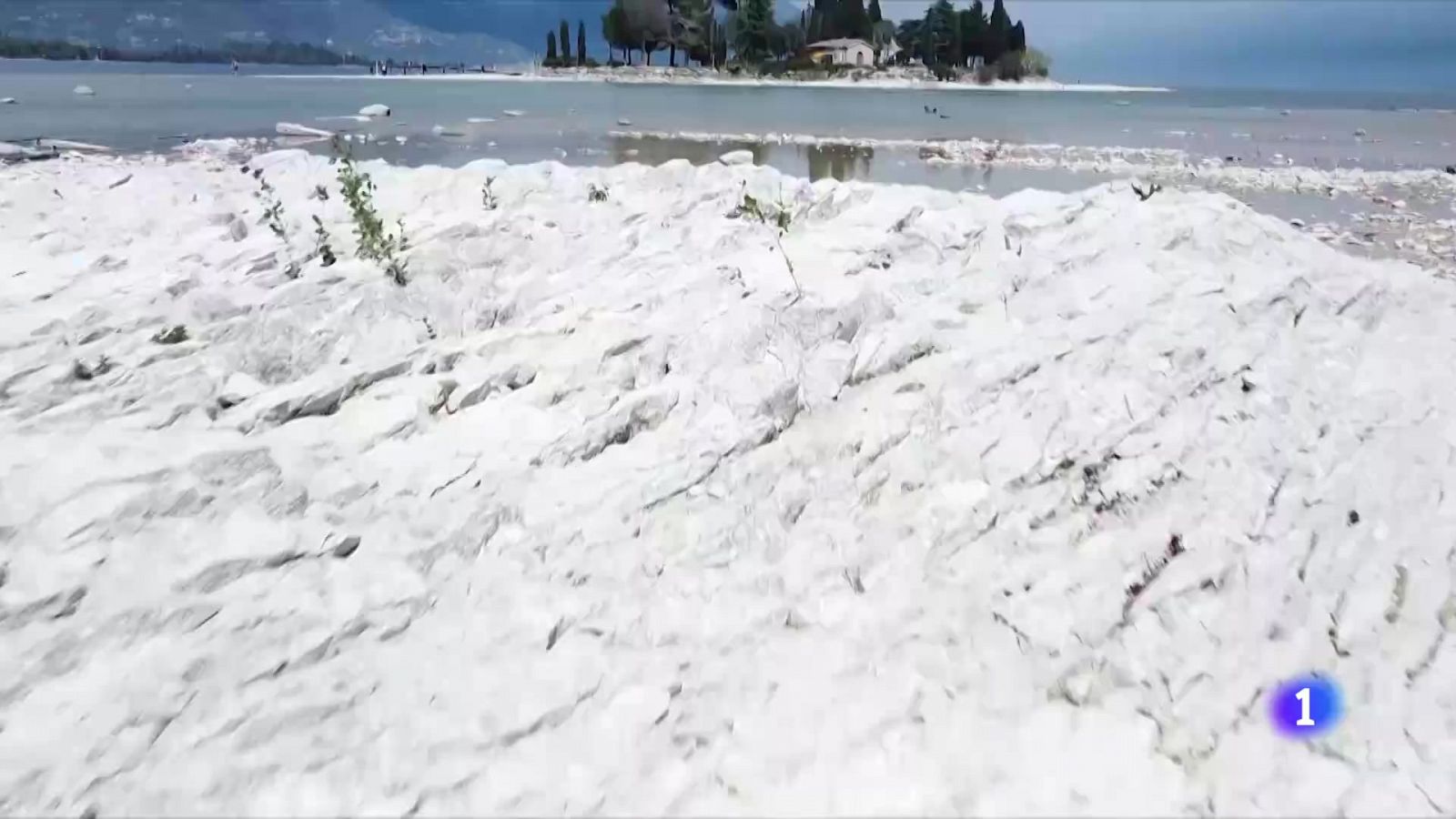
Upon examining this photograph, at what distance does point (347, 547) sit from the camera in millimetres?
2975

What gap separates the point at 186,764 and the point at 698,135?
20893 millimetres

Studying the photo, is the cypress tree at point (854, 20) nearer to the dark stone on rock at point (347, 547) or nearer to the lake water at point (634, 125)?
the lake water at point (634, 125)

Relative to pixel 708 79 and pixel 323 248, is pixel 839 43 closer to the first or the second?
pixel 708 79

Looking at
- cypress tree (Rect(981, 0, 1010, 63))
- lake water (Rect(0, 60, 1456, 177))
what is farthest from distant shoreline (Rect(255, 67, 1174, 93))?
lake water (Rect(0, 60, 1456, 177))

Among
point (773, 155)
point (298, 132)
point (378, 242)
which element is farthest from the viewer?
point (773, 155)

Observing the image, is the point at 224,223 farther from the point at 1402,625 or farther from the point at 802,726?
the point at 1402,625

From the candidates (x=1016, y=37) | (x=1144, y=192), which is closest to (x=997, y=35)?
(x=1016, y=37)

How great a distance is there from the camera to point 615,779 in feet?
7.41

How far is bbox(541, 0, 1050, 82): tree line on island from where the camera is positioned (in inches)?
3356

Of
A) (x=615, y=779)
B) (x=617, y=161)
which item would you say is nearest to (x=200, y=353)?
(x=615, y=779)

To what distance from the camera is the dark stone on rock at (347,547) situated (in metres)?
2.95

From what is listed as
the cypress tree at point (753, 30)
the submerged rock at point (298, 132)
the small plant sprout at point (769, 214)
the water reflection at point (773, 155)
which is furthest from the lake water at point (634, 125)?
the cypress tree at point (753, 30)

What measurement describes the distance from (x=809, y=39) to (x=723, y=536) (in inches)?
3811

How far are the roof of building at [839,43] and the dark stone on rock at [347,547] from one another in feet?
292
